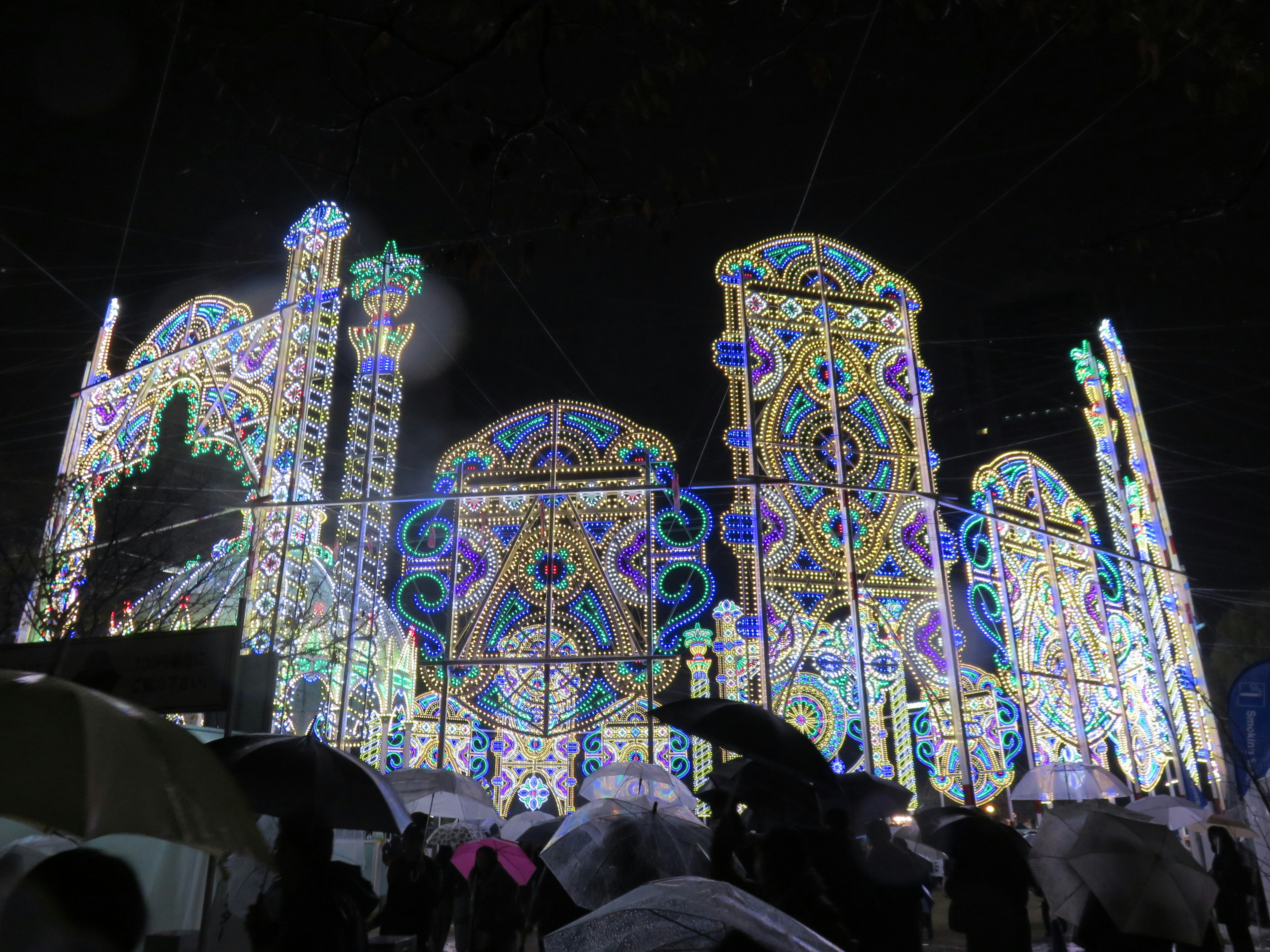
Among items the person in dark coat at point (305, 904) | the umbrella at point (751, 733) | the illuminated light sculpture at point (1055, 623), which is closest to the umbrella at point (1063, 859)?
the umbrella at point (751, 733)

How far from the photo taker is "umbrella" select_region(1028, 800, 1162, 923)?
5.50 m

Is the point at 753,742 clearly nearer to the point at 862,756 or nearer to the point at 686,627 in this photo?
the point at 862,756

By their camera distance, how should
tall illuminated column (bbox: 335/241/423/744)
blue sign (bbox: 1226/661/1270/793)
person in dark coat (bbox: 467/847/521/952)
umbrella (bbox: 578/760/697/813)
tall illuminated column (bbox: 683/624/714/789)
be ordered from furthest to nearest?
tall illuminated column (bbox: 683/624/714/789)
tall illuminated column (bbox: 335/241/423/744)
umbrella (bbox: 578/760/697/813)
blue sign (bbox: 1226/661/1270/793)
person in dark coat (bbox: 467/847/521/952)

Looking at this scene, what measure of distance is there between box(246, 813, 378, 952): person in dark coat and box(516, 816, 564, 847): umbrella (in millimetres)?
4621

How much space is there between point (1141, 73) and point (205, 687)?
6562 mm

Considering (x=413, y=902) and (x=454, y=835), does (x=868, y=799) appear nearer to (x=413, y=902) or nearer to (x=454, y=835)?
(x=413, y=902)

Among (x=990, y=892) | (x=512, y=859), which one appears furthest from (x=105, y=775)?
(x=512, y=859)

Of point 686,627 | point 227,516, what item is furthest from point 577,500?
point 227,516

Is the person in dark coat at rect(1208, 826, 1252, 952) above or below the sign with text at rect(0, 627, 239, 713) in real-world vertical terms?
below

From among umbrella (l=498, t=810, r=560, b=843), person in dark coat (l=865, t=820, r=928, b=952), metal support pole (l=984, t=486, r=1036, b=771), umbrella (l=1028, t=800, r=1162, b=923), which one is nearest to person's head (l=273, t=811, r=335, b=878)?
person in dark coat (l=865, t=820, r=928, b=952)

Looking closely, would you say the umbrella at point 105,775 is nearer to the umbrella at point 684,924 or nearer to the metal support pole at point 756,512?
the umbrella at point 684,924

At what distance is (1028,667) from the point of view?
56.3 ft

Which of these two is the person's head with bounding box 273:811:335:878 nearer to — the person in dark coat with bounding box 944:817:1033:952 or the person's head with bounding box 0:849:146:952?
the person's head with bounding box 0:849:146:952

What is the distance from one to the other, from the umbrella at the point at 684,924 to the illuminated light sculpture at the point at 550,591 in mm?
11803
